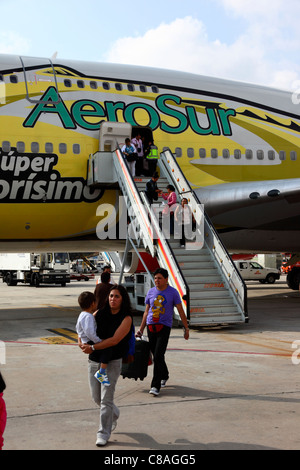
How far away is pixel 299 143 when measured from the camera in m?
19.1

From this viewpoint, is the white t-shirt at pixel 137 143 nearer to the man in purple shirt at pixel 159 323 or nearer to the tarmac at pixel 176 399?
the tarmac at pixel 176 399

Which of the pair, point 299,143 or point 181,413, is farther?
point 299,143

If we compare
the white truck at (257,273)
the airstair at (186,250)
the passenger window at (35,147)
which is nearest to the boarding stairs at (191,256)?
the airstair at (186,250)

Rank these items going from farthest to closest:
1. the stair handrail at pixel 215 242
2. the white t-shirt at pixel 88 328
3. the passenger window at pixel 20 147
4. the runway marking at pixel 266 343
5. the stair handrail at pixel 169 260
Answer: the passenger window at pixel 20 147
the stair handrail at pixel 215 242
the stair handrail at pixel 169 260
the runway marking at pixel 266 343
the white t-shirt at pixel 88 328

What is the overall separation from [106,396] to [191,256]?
962 cm

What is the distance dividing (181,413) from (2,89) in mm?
12258

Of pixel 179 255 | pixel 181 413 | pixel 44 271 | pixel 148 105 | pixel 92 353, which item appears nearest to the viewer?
pixel 92 353

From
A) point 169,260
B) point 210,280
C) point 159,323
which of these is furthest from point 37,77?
point 159,323

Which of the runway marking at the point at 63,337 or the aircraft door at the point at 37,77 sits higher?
the aircraft door at the point at 37,77

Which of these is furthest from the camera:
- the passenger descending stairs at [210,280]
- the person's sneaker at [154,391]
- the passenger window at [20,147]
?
the passenger window at [20,147]

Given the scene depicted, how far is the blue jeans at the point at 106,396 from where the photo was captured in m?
5.32

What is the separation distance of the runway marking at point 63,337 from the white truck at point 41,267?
26.3 metres

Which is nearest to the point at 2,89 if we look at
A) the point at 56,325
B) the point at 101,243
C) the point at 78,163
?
the point at 78,163

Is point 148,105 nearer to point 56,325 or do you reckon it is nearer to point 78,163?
point 78,163
